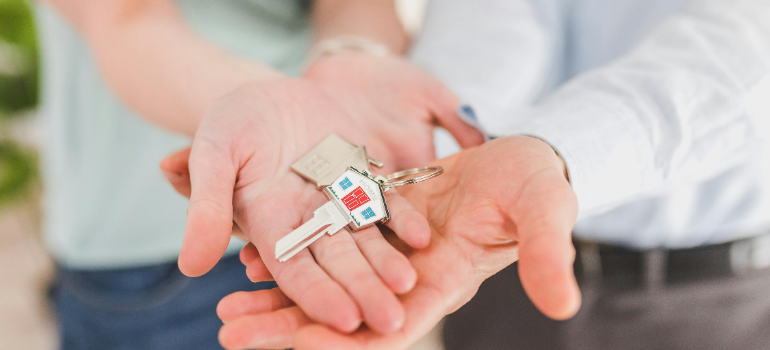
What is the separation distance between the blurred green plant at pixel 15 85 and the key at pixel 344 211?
7.54 ft

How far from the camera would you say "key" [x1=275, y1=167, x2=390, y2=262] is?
776 mm

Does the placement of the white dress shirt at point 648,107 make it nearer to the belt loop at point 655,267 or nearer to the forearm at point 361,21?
the belt loop at point 655,267

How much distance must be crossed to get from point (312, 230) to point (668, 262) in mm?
1075

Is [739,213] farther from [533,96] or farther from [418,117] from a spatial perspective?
[418,117]

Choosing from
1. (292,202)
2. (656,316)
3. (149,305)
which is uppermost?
(292,202)

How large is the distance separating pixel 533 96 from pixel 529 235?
103 centimetres

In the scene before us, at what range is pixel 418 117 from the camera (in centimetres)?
131

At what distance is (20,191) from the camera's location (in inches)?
99.9

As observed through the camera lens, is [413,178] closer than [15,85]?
Yes

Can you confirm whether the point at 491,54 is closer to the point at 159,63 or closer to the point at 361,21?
the point at 361,21

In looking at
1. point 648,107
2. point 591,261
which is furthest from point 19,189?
point 648,107

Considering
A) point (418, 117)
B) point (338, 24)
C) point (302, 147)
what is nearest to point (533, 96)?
point (418, 117)

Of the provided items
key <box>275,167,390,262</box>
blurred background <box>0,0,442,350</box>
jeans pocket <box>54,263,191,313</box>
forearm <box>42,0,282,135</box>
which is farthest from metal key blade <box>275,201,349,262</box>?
blurred background <box>0,0,442,350</box>

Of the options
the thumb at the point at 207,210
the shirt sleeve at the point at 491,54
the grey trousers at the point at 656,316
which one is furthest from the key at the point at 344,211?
the shirt sleeve at the point at 491,54
